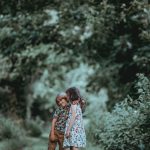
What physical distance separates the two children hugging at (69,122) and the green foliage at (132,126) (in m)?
1.76

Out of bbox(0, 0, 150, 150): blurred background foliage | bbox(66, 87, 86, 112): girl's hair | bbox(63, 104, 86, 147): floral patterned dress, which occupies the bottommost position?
bbox(63, 104, 86, 147): floral patterned dress

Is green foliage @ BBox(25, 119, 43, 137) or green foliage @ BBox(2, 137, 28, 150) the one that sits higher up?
green foliage @ BBox(25, 119, 43, 137)

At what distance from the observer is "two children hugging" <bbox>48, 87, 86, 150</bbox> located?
11.0m

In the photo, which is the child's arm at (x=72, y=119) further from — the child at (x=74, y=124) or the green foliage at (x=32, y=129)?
the green foliage at (x=32, y=129)

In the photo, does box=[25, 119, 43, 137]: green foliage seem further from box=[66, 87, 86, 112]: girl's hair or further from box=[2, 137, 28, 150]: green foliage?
box=[66, 87, 86, 112]: girl's hair

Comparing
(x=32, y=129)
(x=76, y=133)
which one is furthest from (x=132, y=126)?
(x=32, y=129)

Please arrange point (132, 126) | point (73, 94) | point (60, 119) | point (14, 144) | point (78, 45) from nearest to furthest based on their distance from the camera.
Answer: point (73, 94)
point (60, 119)
point (132, 126)
point (14, 144)
point (78, 45)

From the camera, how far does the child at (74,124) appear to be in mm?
10953

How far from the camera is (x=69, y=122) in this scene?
11.0 metres

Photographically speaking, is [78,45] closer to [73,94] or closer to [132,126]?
[132,126]

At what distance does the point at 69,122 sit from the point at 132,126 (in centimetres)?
237

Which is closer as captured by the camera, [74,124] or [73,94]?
[73,94]

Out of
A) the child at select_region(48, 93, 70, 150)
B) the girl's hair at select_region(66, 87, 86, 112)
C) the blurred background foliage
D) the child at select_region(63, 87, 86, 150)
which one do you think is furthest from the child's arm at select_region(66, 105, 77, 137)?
the blurred background foliage

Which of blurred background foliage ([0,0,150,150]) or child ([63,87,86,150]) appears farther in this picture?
blurred background foliage ([0,0,150,150])
